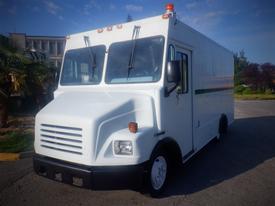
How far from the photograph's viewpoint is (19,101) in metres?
13.1

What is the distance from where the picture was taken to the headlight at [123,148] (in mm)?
3291

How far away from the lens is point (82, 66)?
476 centimetres

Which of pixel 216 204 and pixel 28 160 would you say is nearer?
pixel 216 204

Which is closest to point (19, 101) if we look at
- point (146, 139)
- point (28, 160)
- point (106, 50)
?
point (28, 160)

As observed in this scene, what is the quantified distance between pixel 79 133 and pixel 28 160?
3.55 m

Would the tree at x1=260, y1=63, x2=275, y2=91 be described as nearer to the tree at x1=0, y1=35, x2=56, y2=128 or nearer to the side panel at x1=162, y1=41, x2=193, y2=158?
the tree at x1=0, y1=35, x2=56, y2=128

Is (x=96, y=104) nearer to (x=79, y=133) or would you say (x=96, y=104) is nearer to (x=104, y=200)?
(x=79, y=133)

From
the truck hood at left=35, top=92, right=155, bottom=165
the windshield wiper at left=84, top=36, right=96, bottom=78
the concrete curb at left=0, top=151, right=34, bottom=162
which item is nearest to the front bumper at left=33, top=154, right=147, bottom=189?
the truck hood at left=35, top=92, right=155, bottom=165

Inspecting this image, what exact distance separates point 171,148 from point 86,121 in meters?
1.71

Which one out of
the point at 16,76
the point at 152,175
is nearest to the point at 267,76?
the point at 16,76

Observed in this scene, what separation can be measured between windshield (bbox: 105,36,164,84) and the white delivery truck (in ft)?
0.06

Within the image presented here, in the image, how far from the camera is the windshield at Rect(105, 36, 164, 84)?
396cm

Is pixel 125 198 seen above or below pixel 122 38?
below

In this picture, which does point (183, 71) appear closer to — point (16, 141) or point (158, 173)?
point (158, 173)
